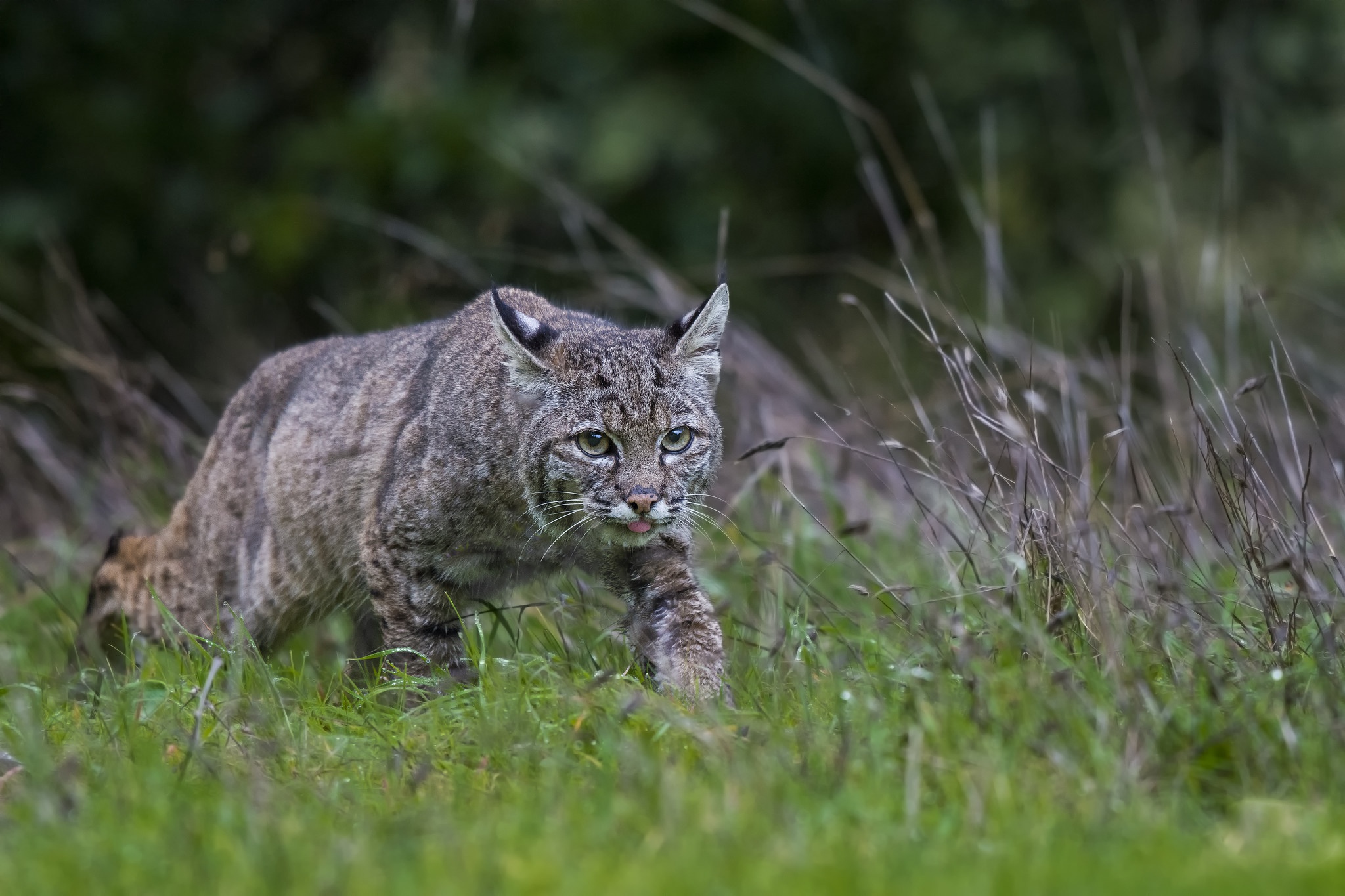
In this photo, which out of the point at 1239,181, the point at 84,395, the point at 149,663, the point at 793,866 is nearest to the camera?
the point at 793,866

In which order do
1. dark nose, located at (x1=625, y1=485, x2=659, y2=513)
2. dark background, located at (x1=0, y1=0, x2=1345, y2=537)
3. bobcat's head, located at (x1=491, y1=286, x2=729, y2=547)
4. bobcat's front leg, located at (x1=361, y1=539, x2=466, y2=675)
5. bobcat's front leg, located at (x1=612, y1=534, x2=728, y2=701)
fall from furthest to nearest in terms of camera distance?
1. dark background, located at (x1=0, y1=0, x2=1345, y2=537)
2. bobcat's front leg, located at (x1=361, y1=539, x2=466, y2=675)
3. bobcat's head, located at (x1=491, y1=286, x2=729, y2=547)
4. dark nose, located at (x1=625, y1=485, x2=659, y2=513)
5. bobcat's front leg, located at (x1=612, y1=534, x2=728, y2=701)

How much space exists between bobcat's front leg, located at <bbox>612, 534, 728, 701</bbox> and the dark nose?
268 millimetres

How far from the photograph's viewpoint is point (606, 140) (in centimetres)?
1019

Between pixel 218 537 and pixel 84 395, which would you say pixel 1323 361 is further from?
pixel 84 395

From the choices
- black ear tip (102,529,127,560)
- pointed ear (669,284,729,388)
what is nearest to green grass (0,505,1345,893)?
pointed ear (669,284,729,388)

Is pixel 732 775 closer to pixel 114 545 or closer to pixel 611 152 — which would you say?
pixel 114 545

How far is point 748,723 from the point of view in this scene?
164 inches

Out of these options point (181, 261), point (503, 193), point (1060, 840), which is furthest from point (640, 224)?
point (1060, 840)

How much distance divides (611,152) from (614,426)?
495 centimetres

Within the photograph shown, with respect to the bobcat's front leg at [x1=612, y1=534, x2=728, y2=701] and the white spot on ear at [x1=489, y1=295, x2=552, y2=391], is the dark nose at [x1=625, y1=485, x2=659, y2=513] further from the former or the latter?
the white spot on ear at [x1=489, y1=295, x2=552, y2=391]

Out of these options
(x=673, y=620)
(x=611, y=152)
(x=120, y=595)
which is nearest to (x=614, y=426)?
(x=673, y=620)

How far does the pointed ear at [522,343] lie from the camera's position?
5555 mm

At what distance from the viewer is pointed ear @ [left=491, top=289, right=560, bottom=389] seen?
5.55 m

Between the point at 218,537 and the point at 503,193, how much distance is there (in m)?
4.47
